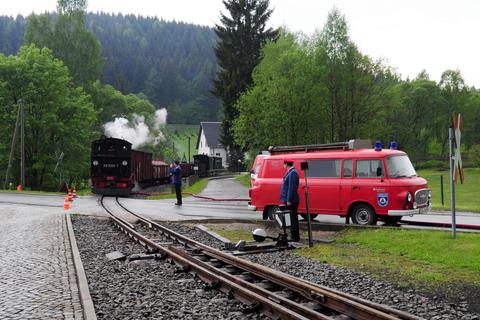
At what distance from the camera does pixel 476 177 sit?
51875mm

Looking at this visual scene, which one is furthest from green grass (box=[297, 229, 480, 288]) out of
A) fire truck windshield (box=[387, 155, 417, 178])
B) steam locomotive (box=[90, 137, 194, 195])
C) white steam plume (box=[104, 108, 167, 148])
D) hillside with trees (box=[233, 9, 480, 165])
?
white steam plume (box=[104, 108, 167, 148])

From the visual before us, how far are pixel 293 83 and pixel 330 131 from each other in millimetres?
5742

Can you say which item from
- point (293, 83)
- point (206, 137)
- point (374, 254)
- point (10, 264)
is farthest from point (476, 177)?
point (206, 137)

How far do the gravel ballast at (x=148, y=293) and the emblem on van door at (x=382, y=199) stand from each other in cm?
621

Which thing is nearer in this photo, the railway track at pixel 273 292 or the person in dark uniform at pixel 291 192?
the railway track at pixel 273 292

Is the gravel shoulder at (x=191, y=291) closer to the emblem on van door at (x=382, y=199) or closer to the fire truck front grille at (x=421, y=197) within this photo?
the emblem on van door at (x=382, y=199)

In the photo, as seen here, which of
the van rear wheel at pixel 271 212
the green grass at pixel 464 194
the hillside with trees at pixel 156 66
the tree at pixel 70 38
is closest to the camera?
the van rear wheel at pixel 271 212

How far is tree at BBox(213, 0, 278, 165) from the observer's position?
1906 inches

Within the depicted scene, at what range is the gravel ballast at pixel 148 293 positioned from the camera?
6.73 meters

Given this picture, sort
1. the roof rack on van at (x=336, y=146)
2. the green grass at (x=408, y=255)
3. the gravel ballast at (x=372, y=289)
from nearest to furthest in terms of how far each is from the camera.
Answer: the gravel ballast at (x=372, y=289) < the green grass at (x=408, y=255) < the roof rack on van at (x=336, y=146)

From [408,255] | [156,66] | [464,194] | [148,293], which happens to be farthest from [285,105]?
[156,66]

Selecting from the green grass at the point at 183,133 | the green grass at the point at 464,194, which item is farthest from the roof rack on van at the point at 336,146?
the green grass at the point at 183,133

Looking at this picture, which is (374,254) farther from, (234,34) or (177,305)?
(234,34)

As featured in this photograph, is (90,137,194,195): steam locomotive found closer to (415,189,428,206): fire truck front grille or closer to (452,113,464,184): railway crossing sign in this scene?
(415,189,428,206): fire truck front grille
